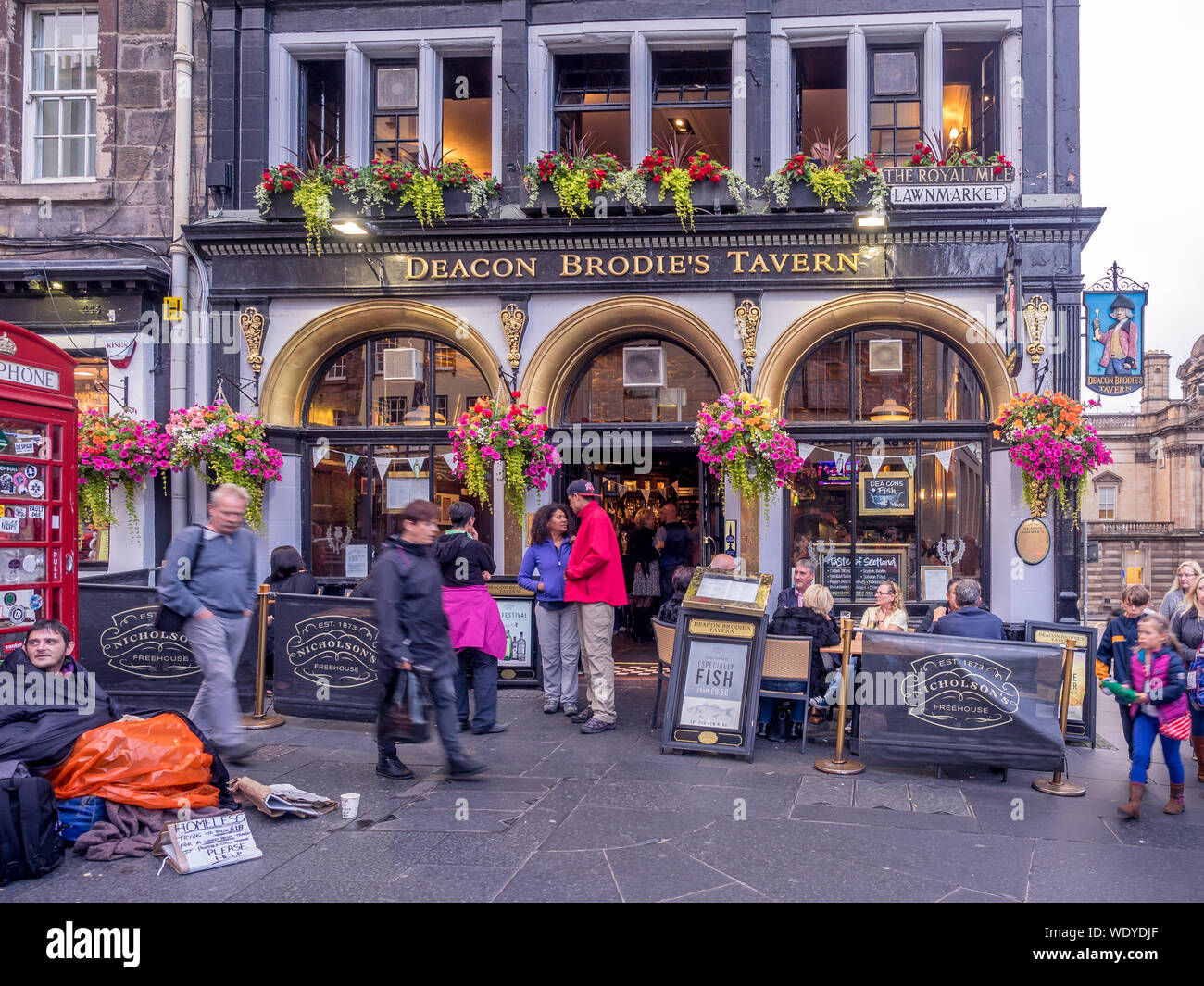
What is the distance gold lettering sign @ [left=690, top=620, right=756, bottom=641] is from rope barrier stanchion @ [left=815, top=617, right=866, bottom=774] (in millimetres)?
754

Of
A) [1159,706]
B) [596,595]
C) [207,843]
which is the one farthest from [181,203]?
[1159,706]

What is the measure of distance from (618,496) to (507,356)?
335cm

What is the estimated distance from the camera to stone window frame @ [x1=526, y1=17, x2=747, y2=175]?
11.5 m

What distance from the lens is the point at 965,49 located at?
38.6 ft

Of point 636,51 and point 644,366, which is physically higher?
point 636,51

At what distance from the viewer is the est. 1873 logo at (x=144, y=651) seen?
26.5ft

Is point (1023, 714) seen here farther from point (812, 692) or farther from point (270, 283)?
point (270, 283)

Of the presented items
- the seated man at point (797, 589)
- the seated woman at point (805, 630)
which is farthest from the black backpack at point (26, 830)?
the seated man at point (797, 589)

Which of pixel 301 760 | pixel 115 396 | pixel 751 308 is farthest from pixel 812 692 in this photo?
pixel 115 396

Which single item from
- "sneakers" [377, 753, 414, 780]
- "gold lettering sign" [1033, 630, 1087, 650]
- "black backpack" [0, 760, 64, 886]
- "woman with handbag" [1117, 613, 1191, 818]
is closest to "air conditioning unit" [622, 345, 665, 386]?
"gold lettering sign" [1033, 630, 1087, 650]

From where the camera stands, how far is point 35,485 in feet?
23.4

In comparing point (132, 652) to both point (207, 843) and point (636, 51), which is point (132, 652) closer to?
point (207, 843)

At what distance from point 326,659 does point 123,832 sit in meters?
2.86

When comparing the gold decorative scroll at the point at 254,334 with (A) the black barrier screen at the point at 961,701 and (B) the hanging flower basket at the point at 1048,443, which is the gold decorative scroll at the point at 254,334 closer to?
(A) the black barrier screen at the point at 961,701
